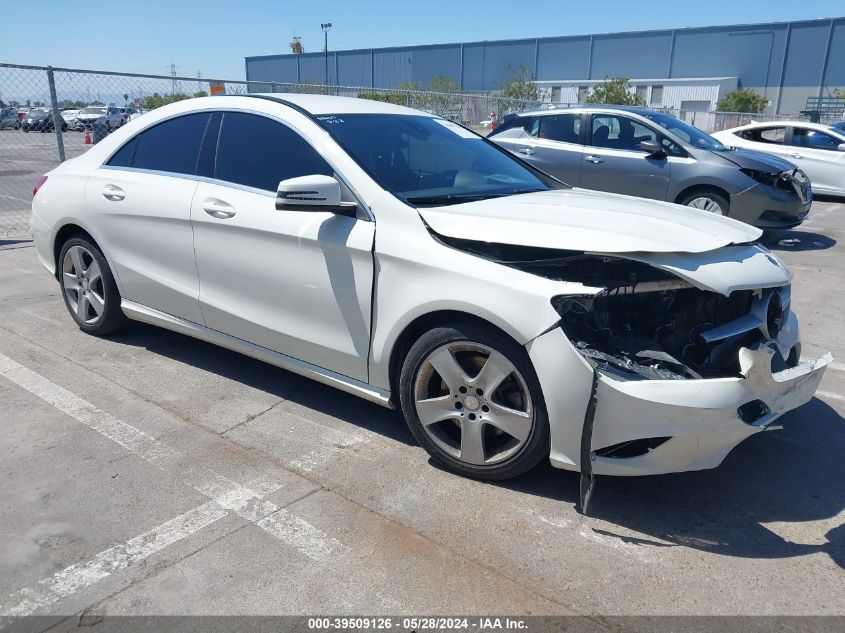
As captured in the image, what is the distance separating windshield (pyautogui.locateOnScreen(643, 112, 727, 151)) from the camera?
923 centimetres

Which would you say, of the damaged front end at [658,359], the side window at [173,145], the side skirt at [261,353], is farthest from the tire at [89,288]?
the damaged front end at [658,359]

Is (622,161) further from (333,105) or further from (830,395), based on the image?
(333,105)

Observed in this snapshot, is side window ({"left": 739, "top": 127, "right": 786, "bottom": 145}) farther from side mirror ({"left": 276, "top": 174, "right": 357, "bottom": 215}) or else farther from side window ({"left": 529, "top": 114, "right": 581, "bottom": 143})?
side mirror ({"left": 276, "top": 174, "right": 357, "bottom": 215})

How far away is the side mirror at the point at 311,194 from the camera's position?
132 inches

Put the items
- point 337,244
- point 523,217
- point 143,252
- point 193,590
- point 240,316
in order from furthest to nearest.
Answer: point 143,252 → point 240,316 → point 337,244 → point 523,217 → point 193,590

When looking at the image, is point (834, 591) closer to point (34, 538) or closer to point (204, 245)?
point (34, 538)

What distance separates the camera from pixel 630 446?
9.70 feet

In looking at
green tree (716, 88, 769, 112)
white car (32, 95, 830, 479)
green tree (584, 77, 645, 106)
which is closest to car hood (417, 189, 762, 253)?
white car (32, 95, 830, 479)

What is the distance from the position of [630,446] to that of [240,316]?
2285mm

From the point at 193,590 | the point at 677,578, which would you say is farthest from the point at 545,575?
the point at 193,590

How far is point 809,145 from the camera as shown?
13391mm

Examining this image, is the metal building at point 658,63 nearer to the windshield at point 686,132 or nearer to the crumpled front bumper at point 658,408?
the windshield at point 686,132

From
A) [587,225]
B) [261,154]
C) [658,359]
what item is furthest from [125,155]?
[658,359]

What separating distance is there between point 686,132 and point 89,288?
7717 mm
